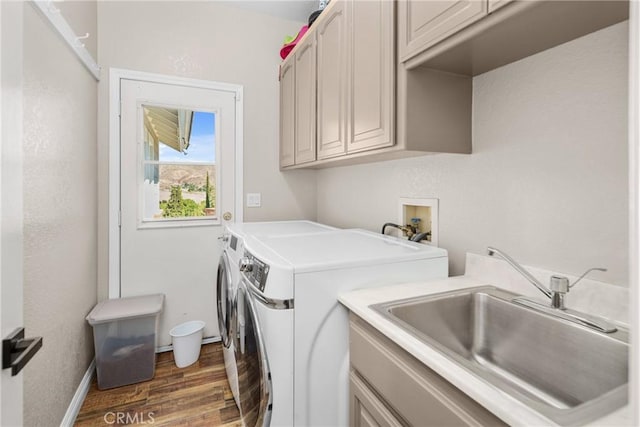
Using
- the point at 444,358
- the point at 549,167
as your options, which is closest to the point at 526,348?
the point at 444,358

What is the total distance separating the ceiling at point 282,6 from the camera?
7.90 ft

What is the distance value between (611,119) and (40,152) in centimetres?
210

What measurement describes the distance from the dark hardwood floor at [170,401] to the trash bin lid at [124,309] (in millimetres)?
445

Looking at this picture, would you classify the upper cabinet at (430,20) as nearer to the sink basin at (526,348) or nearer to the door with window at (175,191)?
the sink basin at (526,348)

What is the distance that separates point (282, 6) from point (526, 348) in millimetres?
2718

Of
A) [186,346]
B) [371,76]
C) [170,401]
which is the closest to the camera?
[371,76]

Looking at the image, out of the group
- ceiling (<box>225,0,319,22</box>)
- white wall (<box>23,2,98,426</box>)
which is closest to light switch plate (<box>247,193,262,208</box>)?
white wall (<box>23,2,98,426</box>)

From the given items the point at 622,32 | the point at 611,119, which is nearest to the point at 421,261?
the point at 611,119

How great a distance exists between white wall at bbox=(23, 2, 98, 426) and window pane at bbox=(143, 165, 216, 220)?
1.25 feet

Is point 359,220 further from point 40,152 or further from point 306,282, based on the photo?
point 40,152

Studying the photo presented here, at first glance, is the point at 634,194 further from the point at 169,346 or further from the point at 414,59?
the point at 169,346

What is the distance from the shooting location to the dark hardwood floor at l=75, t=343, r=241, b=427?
1.66 m

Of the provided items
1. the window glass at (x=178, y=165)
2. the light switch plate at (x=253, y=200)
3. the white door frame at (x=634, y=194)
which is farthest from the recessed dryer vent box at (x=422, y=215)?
the window glass at (x=178, y=165)

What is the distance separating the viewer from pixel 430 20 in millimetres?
1042
